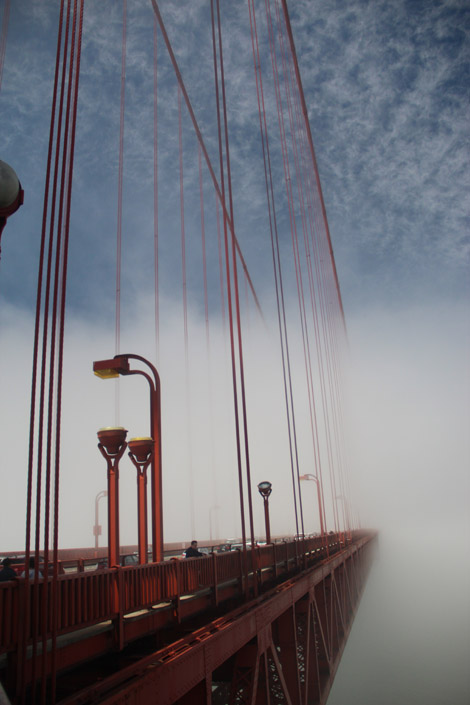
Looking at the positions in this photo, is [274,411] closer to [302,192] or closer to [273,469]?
[273,469]

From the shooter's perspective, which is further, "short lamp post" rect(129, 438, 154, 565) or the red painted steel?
"short lamp post" rect(129, 438, 154, 565)

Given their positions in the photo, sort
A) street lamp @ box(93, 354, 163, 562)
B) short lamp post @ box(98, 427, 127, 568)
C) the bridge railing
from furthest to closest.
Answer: street lamp @ box(93, 354, 163, 562), short lamp post @ box(98, 427, 127, 568), the bridge railing

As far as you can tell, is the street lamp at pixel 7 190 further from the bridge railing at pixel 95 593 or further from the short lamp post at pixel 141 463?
the short lamp post at pixel 141 463

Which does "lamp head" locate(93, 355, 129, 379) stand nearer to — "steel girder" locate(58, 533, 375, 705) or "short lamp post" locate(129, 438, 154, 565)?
"short lamp post" locate(129, 438, 154, 565)

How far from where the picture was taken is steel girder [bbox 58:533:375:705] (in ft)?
12.3

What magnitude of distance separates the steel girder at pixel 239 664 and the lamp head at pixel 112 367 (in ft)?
15.1

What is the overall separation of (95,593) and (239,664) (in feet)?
11.1

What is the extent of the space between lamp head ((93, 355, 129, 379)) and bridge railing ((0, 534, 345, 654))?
4150 millimetres

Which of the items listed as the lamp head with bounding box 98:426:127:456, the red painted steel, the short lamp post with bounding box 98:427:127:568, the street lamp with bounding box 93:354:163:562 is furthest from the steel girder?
the lamp head with bounding box 98:426:127:456

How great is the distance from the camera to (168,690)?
4031mm

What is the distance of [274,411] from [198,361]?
9.33m

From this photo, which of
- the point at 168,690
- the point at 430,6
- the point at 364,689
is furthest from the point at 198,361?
the point at 168,690

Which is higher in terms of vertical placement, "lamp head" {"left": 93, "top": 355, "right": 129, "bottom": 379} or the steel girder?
"lamp head" {"left": 93, "top": 355, "right": 129, "bottom": 379}

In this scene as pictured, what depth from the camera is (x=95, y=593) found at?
409cm
